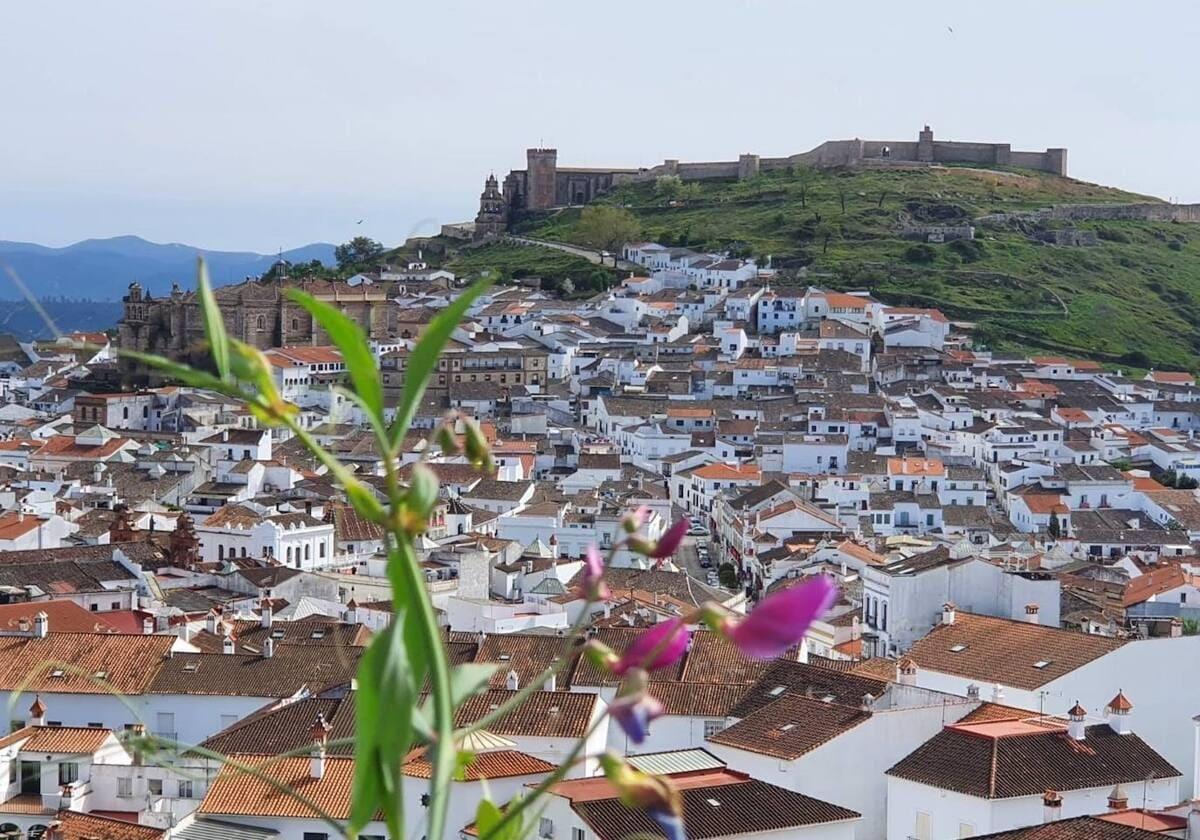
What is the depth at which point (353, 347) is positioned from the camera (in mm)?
2100

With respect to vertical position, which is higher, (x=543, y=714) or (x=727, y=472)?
(x=543, y=714)

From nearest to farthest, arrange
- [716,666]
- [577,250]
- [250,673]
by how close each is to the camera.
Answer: [250,673]
[716,666]
[577,250]

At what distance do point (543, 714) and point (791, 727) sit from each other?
6.49 ft

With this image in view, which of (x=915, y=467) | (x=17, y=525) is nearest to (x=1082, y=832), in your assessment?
(x=17, y=525)

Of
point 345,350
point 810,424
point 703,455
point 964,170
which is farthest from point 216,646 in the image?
point 964,170

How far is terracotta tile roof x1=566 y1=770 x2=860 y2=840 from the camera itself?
11852 millimetres

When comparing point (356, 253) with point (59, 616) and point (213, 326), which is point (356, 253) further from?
point (213, 326)

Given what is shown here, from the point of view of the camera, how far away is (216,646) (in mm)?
21531

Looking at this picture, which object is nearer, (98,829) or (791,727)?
(98,829)

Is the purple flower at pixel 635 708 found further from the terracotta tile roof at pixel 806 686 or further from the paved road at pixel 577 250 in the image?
the paved road at pixel 577 250

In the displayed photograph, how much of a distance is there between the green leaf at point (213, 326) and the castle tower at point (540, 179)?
89173 mm

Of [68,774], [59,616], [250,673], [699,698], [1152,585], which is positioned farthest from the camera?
[1152,585]

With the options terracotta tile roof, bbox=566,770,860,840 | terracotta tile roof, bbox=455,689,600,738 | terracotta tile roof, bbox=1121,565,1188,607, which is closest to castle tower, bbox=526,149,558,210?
terracotta tile roof, bbox=1121,565,1188,607

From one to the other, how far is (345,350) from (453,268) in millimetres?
77943
